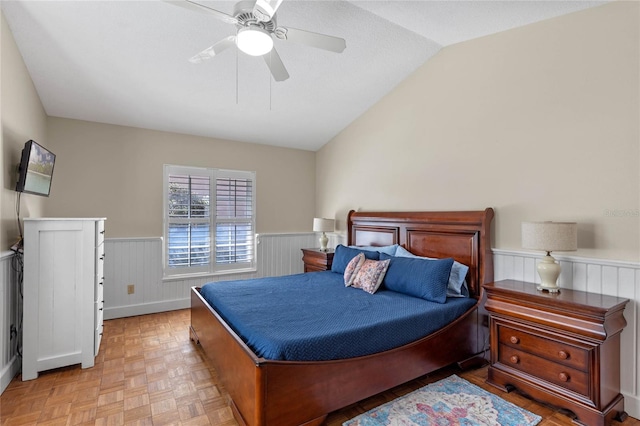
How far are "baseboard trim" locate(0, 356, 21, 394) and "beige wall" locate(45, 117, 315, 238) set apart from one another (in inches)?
67.1

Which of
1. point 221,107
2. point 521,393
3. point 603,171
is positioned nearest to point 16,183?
point 221,107

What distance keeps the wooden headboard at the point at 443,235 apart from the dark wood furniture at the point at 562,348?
48 centimetres

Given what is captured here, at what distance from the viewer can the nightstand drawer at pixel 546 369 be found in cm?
203

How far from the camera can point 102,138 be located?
3.97 meters

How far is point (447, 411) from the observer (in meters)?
2.10

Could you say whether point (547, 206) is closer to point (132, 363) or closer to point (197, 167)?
point (132, 363)

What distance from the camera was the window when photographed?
4367 millimetres

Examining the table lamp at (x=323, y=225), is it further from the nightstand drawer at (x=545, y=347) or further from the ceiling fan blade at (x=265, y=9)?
the ceiling fan blade at (x=265, y=9)

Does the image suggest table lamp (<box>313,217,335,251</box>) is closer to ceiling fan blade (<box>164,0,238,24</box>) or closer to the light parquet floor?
the light parquet floor

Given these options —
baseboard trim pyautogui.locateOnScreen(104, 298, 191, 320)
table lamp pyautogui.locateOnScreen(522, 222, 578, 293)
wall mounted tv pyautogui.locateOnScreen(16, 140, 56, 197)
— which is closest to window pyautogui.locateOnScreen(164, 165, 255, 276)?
baseboard trim pyautogui.locateOnScreen(104, 298, 191, 320)

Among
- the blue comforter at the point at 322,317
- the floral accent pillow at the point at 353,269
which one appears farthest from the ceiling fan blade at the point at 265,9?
the floral accent pillow at the point at 353,269

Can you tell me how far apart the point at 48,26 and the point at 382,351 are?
3.49 meters

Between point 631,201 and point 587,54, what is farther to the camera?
point 587,54

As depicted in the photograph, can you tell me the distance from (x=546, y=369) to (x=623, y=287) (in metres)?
0.76
